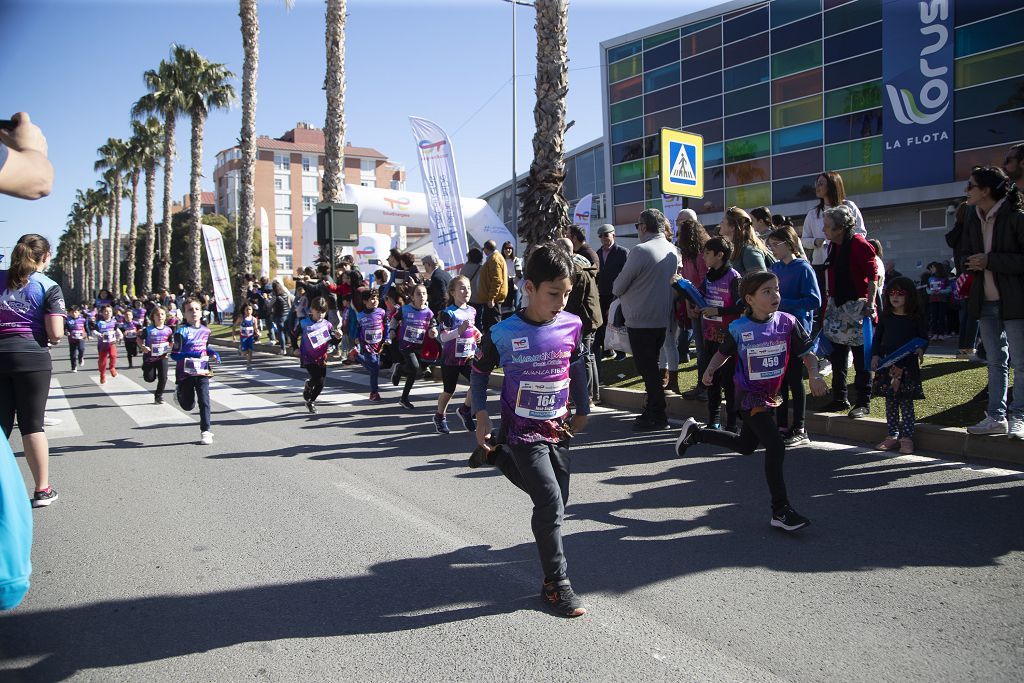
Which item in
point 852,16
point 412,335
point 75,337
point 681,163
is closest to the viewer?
point 412,335

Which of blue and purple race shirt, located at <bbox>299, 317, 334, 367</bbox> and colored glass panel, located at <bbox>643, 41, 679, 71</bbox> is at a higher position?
colored glass panel, located at <bbox>643, 41, 679, 71</bbox>

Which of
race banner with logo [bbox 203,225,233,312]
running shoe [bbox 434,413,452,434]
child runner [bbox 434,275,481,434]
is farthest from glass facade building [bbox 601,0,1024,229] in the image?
running shoe [bbox 434,413,452,434]

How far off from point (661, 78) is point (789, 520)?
35708 millimetres

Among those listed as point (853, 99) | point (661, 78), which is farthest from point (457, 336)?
point (661, 78)

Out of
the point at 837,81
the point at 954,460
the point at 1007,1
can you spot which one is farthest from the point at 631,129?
the point at 954,460

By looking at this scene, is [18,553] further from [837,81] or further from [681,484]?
[837,81]

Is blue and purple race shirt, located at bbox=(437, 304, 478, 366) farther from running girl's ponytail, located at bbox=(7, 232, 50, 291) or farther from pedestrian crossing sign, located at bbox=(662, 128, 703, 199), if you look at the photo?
running girl's ponytail, located at bbox=(7, 232, 50, 291)

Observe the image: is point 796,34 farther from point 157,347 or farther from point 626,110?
point 157,347

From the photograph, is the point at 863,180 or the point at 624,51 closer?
Answer: the point at 863,180

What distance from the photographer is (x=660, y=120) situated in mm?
37156

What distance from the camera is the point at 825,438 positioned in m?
7.01

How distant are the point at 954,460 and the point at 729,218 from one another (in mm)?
3195

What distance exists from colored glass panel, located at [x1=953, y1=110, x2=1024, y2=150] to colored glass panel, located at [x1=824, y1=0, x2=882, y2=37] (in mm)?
5286

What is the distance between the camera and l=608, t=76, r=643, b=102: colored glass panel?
38.2 metres
